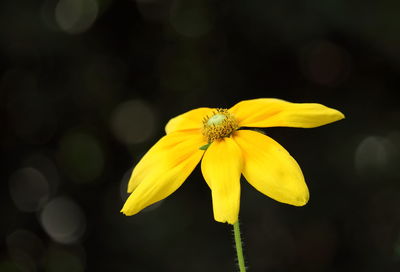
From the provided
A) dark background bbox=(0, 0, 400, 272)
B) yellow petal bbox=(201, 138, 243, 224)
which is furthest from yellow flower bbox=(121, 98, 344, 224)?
dark background bbox=(0, 0, 400, 272)

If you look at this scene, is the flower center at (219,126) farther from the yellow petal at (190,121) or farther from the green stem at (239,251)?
the green stem at (239,251)

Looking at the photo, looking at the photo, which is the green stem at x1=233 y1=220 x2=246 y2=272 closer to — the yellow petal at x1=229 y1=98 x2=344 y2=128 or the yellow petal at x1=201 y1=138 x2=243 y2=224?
the yellow petal at x1=201 y1=138 x2=243 y2=224

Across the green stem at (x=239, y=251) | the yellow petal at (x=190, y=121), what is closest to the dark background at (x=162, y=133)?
the yellow petal at (x=190, y=121)

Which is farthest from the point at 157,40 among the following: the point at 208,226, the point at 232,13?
the point at 208,226

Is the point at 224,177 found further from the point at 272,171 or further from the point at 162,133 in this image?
the point at 162,133

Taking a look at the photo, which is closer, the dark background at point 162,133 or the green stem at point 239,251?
the green stem at point 239,251

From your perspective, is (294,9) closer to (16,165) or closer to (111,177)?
(111,177)
